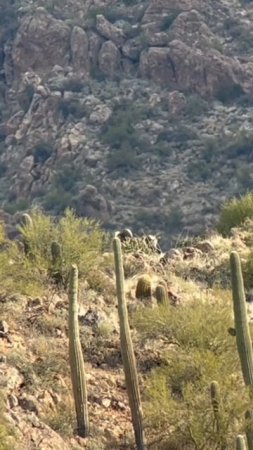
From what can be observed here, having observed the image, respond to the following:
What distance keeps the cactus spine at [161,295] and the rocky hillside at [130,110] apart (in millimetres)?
23337

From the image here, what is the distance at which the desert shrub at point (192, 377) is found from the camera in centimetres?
1024

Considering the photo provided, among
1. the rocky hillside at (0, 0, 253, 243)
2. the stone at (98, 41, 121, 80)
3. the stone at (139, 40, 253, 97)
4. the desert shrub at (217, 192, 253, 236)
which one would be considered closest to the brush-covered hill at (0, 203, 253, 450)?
the desert shrub at (217, 192, 253, 236)

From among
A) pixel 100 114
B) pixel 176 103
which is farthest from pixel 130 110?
pixel 176 103

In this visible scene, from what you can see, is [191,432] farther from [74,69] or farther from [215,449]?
[74,69]

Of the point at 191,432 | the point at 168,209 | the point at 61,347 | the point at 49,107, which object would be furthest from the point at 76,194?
the point at 191,432

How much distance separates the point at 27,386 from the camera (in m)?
11.6

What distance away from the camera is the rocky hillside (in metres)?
41.8

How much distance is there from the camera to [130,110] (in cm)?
4762

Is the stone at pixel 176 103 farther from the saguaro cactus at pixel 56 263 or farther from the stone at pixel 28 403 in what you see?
the stone at pixel 28 403

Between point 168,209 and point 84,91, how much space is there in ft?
47.7

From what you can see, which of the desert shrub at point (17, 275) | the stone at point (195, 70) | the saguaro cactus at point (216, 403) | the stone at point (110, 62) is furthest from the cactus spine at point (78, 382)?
the stone at point (110, 62)

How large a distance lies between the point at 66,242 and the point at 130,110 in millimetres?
32091

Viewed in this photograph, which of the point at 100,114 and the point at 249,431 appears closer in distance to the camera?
the point at 249,431

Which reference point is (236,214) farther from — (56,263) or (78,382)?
(78,382)
